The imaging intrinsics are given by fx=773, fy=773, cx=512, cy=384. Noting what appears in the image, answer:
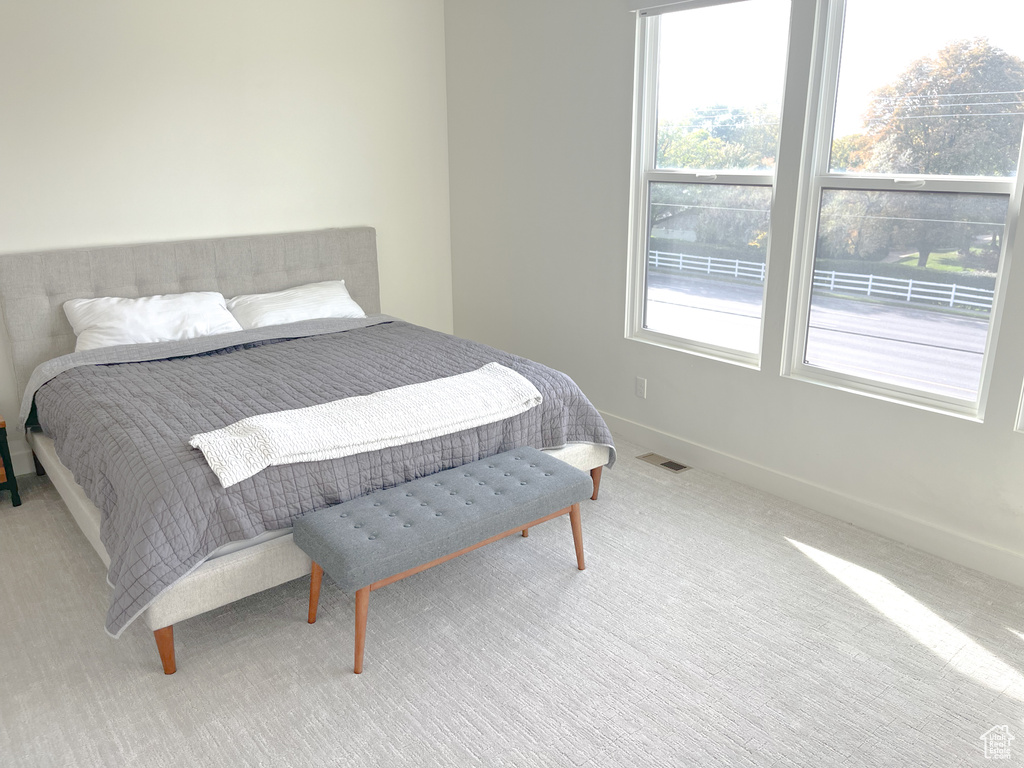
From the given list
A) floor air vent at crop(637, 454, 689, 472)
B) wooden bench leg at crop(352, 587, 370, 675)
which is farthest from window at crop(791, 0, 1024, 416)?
wooden bench leg at crop(352, 587, 370, 675)

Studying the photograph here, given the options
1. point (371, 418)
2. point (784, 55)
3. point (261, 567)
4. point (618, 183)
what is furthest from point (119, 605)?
point (784, 55)

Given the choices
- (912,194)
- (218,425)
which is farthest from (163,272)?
(912,194)

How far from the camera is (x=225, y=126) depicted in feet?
→ 13.1

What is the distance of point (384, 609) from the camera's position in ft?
8.50

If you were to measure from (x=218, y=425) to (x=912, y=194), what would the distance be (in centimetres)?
260

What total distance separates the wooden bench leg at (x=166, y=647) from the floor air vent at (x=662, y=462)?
2.31 meters

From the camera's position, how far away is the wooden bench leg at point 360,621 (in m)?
2.22

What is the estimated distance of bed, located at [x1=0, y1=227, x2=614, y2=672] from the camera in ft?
7.39

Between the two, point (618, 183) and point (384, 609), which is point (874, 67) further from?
point (384, 609)

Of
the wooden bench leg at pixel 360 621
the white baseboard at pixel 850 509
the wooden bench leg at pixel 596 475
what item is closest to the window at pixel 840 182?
the white baseboard at pixel 850 509

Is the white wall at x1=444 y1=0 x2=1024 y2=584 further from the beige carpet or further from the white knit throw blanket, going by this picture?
the white knit throw blanket

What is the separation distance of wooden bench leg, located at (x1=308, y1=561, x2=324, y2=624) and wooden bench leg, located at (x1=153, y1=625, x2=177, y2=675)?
42 centimetres

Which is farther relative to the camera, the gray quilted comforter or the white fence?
the white fence

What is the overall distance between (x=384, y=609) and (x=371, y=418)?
64cm
